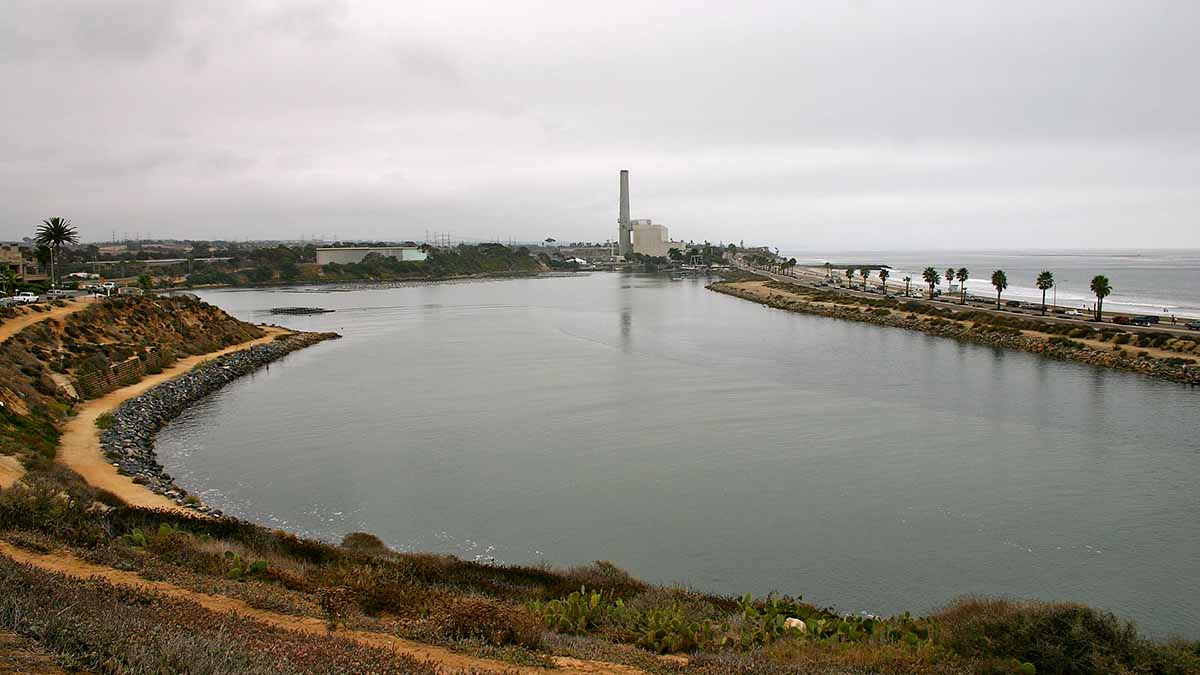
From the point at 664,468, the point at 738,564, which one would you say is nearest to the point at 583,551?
the point at 738,564

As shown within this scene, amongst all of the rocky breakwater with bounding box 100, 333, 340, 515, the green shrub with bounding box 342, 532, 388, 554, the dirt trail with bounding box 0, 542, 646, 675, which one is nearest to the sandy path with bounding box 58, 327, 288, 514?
the rocky breakwater with bounding box 100, 333, 340, 515

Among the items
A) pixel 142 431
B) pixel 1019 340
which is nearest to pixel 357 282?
pixel 1019 340

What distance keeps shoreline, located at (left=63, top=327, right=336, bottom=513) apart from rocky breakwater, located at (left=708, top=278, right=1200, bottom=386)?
86.1ft

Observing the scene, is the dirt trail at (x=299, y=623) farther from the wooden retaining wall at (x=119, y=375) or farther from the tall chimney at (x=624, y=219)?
the tall chimney at (x=624, y=219)

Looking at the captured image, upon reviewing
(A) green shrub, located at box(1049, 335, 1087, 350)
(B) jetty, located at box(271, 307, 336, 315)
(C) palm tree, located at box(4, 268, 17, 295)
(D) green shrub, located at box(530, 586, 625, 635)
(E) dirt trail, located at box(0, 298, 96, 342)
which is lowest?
(D) green shrub, located at box(530, 586, 625, 635)

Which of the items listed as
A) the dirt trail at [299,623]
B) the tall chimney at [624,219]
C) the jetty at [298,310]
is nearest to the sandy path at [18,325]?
the dirt trail at [299,623]

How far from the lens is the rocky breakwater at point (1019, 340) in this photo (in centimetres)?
2450

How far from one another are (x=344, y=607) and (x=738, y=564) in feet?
17.5

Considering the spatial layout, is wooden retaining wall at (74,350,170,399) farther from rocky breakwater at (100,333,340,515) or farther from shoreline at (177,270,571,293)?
shoreline at (177,270,571,293)

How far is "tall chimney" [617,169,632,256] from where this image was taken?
13125 cm

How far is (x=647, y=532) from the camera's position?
1125 centimetres

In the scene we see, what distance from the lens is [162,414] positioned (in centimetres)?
1875

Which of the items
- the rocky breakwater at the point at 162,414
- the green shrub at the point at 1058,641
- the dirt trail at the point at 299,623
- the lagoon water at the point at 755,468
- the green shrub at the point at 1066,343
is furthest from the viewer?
the green shrub at the point at 1066,343

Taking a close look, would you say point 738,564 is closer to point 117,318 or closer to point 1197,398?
point 1197,398
